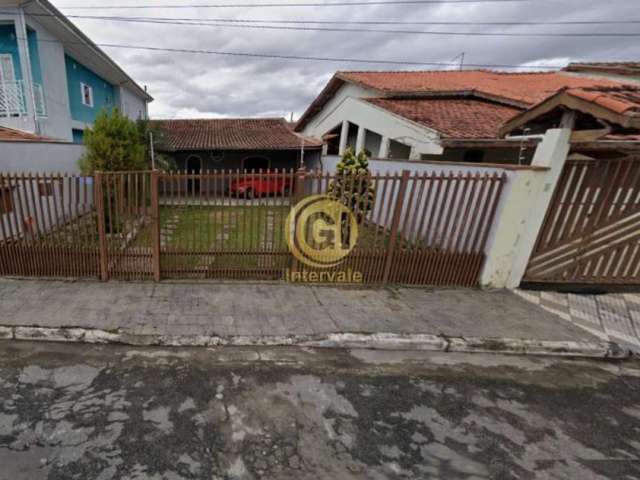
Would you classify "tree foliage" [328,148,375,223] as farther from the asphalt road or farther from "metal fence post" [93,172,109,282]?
"metal fence post" [93,172,109,282]

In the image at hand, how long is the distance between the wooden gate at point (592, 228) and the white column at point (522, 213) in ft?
0.72

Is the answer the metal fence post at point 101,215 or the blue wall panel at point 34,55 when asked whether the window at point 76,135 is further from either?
the metal fence post at point 101,215

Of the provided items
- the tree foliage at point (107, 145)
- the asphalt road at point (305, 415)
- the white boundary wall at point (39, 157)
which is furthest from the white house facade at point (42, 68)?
the asphalt road at point (305, 415)

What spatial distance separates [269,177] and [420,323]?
3.10 meters

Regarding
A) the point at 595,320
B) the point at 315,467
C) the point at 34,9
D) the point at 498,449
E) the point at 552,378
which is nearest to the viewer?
the point at 315,467

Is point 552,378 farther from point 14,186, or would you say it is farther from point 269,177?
point 14,186

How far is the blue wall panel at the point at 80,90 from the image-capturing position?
1258cm

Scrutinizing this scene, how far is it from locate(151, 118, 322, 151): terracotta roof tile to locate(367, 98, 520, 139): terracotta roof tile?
6.73 m

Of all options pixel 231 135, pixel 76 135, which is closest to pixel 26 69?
pixel 76 135

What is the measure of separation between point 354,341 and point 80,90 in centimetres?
1670

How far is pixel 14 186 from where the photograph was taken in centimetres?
443

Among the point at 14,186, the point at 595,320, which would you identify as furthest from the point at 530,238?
the point at 14,186

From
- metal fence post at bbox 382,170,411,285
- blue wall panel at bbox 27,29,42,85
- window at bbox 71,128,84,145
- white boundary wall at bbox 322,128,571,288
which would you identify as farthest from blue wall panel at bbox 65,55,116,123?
white boundary wall at bbox 322,128,571,288

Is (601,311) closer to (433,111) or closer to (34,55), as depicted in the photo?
(433,111)
